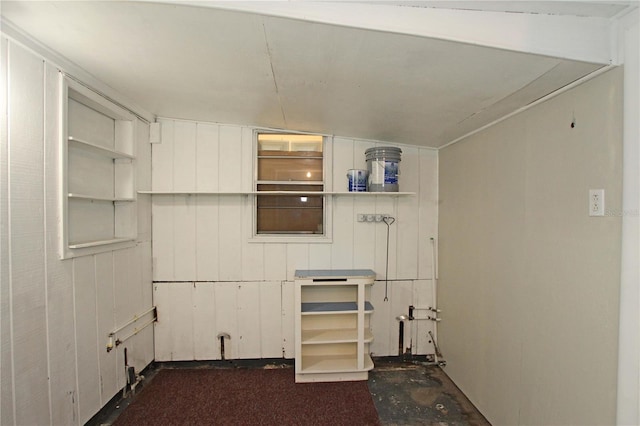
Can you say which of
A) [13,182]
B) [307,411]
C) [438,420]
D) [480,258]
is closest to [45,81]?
[13,182]

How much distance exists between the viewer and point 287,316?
2.60m

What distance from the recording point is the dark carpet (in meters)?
1.92

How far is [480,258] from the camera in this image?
2.02 metres

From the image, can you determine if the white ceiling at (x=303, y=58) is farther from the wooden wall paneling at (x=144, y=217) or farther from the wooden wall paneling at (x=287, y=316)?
the wooden wall paneling at (x=287, y=316)

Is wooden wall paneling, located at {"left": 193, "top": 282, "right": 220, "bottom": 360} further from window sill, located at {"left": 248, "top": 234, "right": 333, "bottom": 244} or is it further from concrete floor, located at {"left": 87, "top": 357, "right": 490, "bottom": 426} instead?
window sill, located at {"left": 248, "top": 234, "right": 333, "bottom": 244}

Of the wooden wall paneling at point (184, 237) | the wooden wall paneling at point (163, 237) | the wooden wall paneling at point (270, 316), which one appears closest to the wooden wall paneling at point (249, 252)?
the wooden wall paneling at point (270, 316)

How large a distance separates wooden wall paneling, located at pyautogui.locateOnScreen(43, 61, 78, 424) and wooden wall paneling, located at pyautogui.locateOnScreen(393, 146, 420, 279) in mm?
2461

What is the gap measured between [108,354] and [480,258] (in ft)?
9.00

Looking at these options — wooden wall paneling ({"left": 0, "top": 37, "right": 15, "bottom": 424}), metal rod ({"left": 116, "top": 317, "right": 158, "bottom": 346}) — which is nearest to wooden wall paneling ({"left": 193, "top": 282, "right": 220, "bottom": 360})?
metal rod ({"left": 116, "top": 317, "right": 158, "bottom": 346})

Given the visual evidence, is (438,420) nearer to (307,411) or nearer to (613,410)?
(307,411)

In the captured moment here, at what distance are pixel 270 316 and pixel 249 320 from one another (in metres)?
0.20

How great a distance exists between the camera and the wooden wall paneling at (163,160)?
2.51m

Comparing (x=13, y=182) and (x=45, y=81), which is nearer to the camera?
(x=13, y=182)

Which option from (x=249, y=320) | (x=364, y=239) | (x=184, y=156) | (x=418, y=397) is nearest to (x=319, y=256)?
(x=364, y=239)
